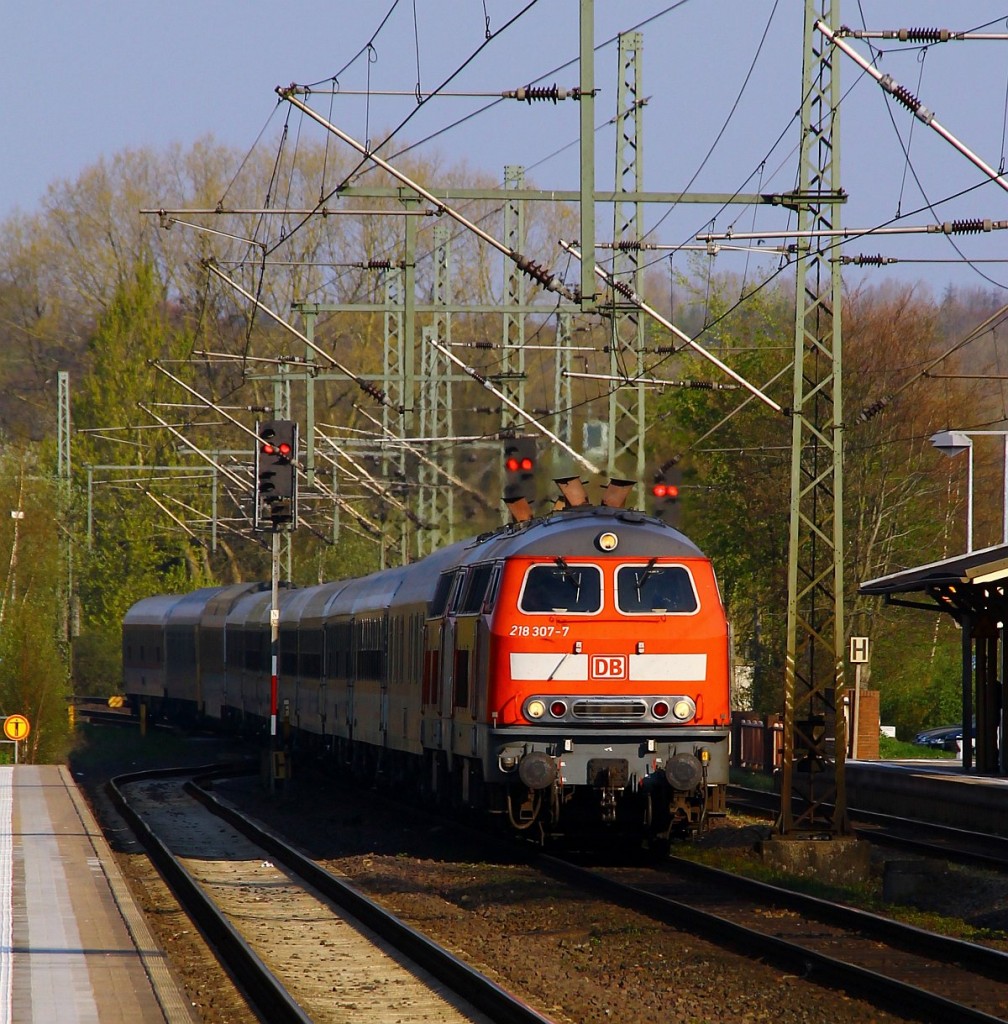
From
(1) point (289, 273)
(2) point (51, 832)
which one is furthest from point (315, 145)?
(2) point (51, 832)

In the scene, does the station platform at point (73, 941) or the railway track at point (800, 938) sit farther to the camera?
the railway track at point (800, 938)

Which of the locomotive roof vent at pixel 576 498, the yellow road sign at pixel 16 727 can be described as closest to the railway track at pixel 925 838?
the locomotive roof vent at pixel 576 498

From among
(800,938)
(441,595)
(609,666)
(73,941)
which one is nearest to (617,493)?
(441,595)

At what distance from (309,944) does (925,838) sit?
11.0 metres

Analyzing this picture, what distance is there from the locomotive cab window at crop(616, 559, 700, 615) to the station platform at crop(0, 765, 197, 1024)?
5369 mm

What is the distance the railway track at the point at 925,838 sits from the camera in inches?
753

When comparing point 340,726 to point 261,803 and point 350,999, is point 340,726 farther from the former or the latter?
point 350,999

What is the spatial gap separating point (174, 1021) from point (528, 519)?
10425 mm

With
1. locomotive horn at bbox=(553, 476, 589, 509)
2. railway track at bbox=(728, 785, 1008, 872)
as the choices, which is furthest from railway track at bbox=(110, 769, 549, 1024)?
railway track at bbox=(728, 785, 1008, 872)

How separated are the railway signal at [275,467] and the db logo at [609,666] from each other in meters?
10.7

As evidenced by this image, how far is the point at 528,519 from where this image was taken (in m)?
19.6

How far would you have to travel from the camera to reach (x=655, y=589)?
58.2ft

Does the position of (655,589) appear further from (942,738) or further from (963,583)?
(942,738)

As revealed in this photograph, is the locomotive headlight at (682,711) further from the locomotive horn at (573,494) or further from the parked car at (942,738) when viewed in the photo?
the parked car at (942,738)
